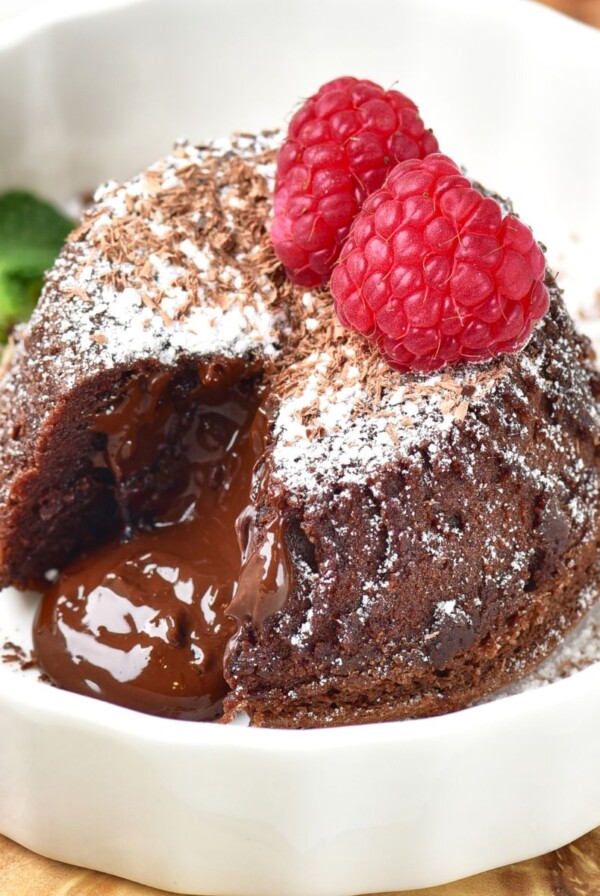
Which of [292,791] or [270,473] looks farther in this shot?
[270,473]

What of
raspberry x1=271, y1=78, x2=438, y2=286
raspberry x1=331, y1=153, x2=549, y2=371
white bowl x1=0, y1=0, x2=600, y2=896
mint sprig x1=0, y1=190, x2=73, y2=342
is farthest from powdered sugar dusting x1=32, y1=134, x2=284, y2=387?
mint sprig x1=0, y1=190, x2=73, y2=342

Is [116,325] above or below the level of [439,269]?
below

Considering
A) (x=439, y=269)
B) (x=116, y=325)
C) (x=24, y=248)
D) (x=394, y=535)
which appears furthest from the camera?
(x=24, y=248)

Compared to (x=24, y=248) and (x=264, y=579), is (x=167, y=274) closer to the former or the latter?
(x=264, y=579)

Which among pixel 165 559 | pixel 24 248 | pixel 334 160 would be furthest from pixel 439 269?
pixel 24 248

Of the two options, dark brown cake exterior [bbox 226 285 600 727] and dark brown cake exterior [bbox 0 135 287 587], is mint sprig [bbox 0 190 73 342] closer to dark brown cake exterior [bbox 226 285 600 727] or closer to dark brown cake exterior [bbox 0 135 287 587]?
dark brown cake exterior [bbox 0 135 287 587]

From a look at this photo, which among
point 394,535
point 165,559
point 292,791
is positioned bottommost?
point 292,791

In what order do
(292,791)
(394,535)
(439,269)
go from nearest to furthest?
(292,791)
(439,269)
(394,535)
